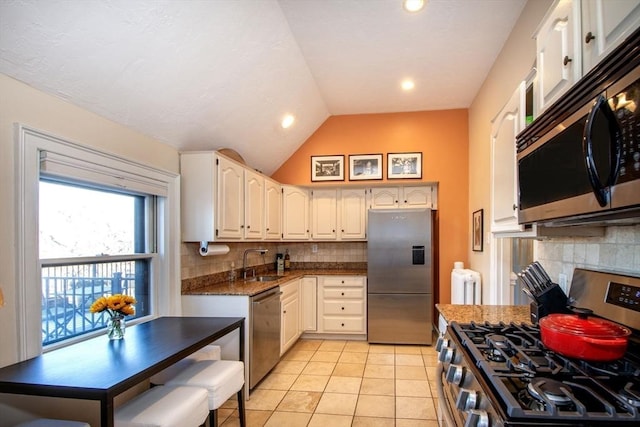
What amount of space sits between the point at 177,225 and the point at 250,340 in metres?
1.15

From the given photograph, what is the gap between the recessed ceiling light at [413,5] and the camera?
2.54m

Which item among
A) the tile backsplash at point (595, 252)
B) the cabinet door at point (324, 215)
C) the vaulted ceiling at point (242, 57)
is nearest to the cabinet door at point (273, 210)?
the vaulted ceiling at point (242, 57)

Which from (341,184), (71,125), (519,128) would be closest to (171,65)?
(71,125)

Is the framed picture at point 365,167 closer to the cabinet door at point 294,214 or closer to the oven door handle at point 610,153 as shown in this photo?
the cabinet door at point 294,214

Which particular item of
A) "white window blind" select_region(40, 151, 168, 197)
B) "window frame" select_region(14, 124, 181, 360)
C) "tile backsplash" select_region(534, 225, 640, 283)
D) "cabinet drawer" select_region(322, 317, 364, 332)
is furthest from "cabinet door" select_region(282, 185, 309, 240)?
"tile backsplash" select_region(534, 225, 640, 283)

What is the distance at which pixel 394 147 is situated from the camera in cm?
491

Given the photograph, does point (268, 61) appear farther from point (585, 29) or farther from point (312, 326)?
point (312, 326)

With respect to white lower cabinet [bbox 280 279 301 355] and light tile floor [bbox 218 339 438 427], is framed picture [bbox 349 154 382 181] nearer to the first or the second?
white lower cabinet [bbox 280 279 301 355]

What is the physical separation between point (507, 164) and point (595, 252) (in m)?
0.63

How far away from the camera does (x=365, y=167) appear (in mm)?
4973

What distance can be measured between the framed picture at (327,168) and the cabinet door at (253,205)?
1064mm

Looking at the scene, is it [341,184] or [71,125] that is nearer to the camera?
[71,125]

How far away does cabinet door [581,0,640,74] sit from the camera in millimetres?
922

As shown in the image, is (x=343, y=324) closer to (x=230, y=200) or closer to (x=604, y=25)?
(x=230, y=200)
